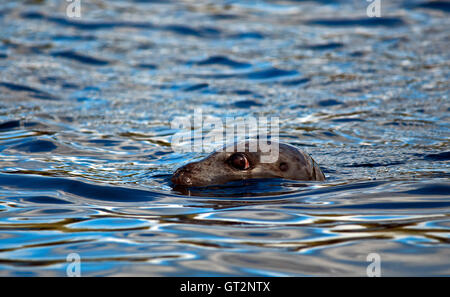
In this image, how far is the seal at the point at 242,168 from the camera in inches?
251

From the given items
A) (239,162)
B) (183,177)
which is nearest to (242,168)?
(239,162)

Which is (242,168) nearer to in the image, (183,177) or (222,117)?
(183,177)

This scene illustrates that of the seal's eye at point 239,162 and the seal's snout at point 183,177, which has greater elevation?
the seal's eye at point 239,162

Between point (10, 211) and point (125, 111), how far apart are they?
212 inches

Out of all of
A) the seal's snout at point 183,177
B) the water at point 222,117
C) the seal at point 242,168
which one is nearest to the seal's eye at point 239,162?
the seal at point 242,168

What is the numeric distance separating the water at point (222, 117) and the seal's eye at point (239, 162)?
23 cm

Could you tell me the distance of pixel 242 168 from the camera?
645cm

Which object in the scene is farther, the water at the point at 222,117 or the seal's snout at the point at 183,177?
the seal's snout at the point at 183,177

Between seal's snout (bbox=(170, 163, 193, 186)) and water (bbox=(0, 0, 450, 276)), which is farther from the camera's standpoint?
seal's snout (bbox=(170, 163, 193, 186))

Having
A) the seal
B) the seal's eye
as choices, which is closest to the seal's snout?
the seal

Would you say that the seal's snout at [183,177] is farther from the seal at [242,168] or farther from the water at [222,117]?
the water at [222,117]

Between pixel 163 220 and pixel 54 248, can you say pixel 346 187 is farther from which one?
pixel 54 248

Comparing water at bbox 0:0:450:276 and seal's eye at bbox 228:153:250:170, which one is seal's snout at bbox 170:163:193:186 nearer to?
water at bbox 0:0:450:276

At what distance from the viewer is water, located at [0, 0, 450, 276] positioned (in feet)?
14.1
